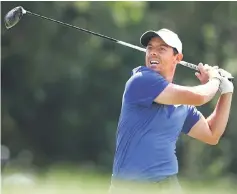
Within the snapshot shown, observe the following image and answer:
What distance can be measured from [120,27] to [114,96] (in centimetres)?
252

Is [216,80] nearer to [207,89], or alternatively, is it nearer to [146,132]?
[207,89]

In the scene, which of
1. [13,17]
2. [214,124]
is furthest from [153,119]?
[13,17]

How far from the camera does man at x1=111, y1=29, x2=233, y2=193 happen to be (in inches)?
262

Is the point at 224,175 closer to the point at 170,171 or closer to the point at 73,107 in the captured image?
the point at 73,107

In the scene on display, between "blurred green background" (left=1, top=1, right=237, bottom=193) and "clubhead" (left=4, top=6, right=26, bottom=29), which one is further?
"blurred green background" (left=1, top=1, right=237, bottom=193)

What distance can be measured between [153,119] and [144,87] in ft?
0.69

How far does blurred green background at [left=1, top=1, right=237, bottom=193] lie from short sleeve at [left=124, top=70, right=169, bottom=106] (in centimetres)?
2290

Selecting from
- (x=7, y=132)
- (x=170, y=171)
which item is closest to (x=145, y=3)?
(x=7, y=132)

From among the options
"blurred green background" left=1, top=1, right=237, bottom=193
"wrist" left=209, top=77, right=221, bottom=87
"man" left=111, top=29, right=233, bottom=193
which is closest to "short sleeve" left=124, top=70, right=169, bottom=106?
"man" left=111, top=29, right=233, bottom=193

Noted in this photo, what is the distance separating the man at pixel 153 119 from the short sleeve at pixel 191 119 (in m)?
0.29

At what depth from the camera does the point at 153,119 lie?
6.70 meters

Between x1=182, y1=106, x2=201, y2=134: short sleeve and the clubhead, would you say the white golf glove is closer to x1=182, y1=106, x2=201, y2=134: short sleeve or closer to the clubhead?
x1=182, y1=106, x2=201, y2=134: short sleeve

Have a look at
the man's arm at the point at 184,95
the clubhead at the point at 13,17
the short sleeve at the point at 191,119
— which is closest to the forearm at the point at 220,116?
the short sleeve at the point at 191,119

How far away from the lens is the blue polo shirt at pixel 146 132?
6.66 meters
